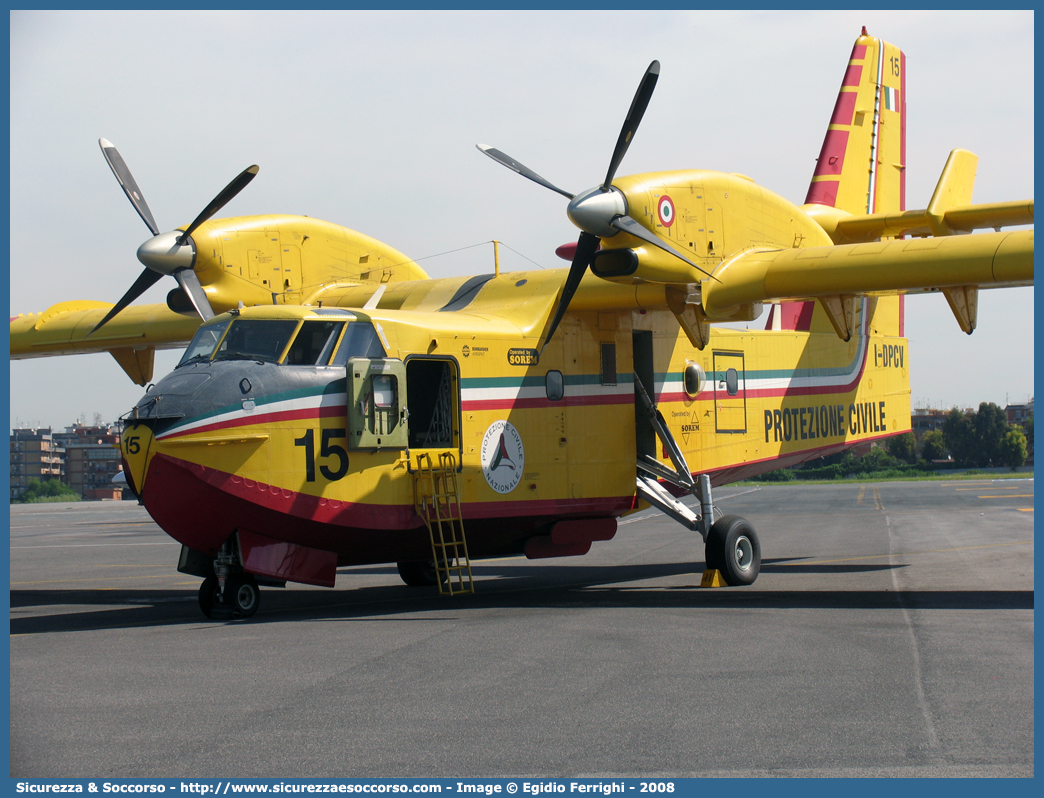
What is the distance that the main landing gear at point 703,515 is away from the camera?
1505cm

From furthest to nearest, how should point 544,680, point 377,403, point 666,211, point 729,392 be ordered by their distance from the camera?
point 729,392, point 666,211, point 377,403, point 544,680

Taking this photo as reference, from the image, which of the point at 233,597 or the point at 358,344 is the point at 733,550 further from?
the point at 233,597

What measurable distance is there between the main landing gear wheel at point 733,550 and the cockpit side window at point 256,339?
22.1ft

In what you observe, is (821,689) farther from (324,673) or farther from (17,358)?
(17,358)

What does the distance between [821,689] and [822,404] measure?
1182 centimetres

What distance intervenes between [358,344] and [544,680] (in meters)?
5.94

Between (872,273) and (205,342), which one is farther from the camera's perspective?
(872,273)

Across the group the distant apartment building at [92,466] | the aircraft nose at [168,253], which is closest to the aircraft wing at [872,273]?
the aircraft nose at [168,253]

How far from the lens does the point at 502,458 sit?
14.3 m

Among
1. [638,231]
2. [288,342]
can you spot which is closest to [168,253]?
[288,342]

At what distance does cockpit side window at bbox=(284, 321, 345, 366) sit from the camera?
1269 cm

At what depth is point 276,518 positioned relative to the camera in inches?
482
